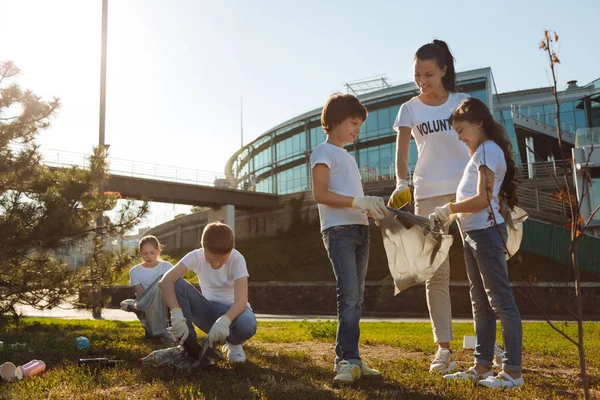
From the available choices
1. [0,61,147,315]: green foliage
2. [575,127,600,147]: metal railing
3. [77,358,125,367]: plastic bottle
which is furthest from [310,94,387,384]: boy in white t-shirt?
[575,127,600,147]: metal railing

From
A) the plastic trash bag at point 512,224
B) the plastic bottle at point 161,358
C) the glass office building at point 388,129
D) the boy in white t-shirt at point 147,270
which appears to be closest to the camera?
the plastic trash bag at point 512,224

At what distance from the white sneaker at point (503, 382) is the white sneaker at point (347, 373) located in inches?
28.1

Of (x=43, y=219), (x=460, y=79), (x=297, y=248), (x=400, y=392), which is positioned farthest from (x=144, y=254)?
(x=460, y=79)

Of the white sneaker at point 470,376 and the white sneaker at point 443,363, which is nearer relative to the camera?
the white sneaker at point 470,376

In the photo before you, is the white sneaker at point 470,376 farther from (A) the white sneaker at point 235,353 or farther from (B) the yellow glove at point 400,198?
(A) the white sneaker at point 235,353

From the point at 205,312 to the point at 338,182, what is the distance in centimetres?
138

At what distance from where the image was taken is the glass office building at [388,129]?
3219cm

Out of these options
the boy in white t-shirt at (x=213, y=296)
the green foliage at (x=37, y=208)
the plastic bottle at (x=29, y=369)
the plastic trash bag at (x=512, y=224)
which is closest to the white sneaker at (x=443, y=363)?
the plastic trash bag at (x=512, y=224)

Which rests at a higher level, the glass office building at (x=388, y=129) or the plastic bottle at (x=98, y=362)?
the glass office building at (x=388, y=129)

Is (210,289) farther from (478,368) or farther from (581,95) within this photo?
(581,95)

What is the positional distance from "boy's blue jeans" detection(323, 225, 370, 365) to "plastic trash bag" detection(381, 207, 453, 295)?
0.72 feet

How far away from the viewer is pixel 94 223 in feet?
26.4

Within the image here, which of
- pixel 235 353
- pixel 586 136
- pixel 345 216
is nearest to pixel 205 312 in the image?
pixel 235 353

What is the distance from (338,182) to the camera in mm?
3645
